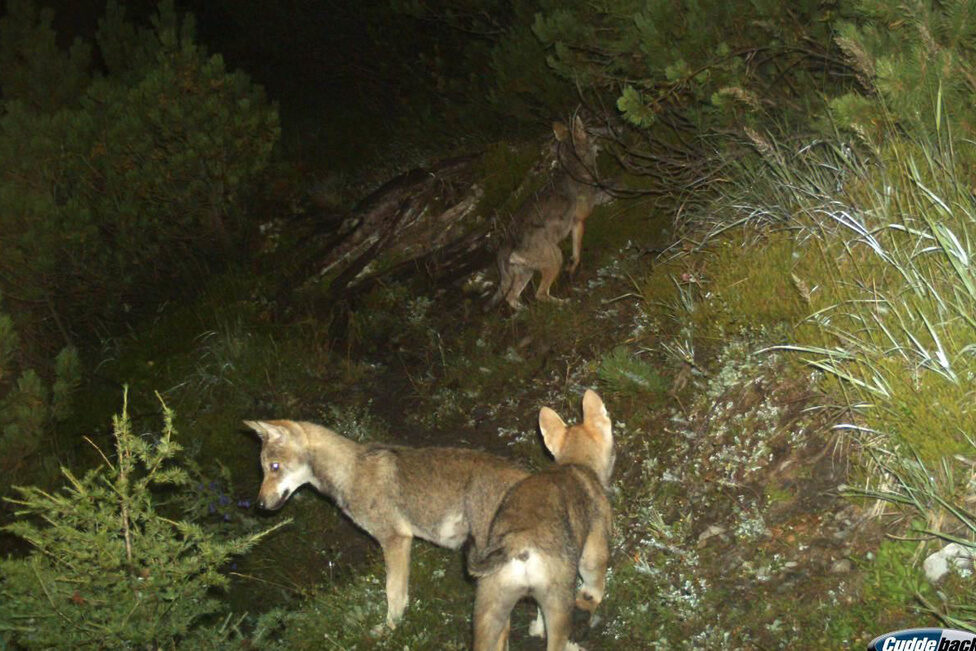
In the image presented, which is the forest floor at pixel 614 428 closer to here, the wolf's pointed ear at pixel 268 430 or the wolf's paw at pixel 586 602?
the wolf's paw at pixel 586 602

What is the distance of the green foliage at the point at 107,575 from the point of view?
4.71 metres

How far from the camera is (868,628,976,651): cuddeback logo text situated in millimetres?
4008

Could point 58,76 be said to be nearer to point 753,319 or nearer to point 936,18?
point 753,319

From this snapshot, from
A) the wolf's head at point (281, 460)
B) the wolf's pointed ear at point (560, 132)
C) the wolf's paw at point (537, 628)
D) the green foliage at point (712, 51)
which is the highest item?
the green foliage at point (712, 51)

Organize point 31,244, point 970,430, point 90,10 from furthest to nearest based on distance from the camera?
point 90,10
point 31,244
point 970,430

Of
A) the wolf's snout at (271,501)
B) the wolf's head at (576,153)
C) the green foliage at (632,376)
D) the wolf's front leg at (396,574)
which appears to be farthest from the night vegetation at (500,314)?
the wolf's snout at (271,501)

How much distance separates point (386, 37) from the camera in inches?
626

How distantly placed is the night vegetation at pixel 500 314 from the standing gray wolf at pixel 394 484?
512 mm

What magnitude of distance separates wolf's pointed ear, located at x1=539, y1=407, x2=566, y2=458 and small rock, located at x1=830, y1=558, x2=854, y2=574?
6.27ft

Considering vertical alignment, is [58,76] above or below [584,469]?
above

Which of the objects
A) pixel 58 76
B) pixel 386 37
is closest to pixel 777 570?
pixel 58 76

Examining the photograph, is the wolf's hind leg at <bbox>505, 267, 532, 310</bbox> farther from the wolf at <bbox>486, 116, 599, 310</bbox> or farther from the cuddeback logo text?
the cuddeback logo text

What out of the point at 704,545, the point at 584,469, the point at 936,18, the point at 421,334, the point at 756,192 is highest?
the point at 936,18

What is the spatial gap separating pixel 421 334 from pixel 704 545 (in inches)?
213
